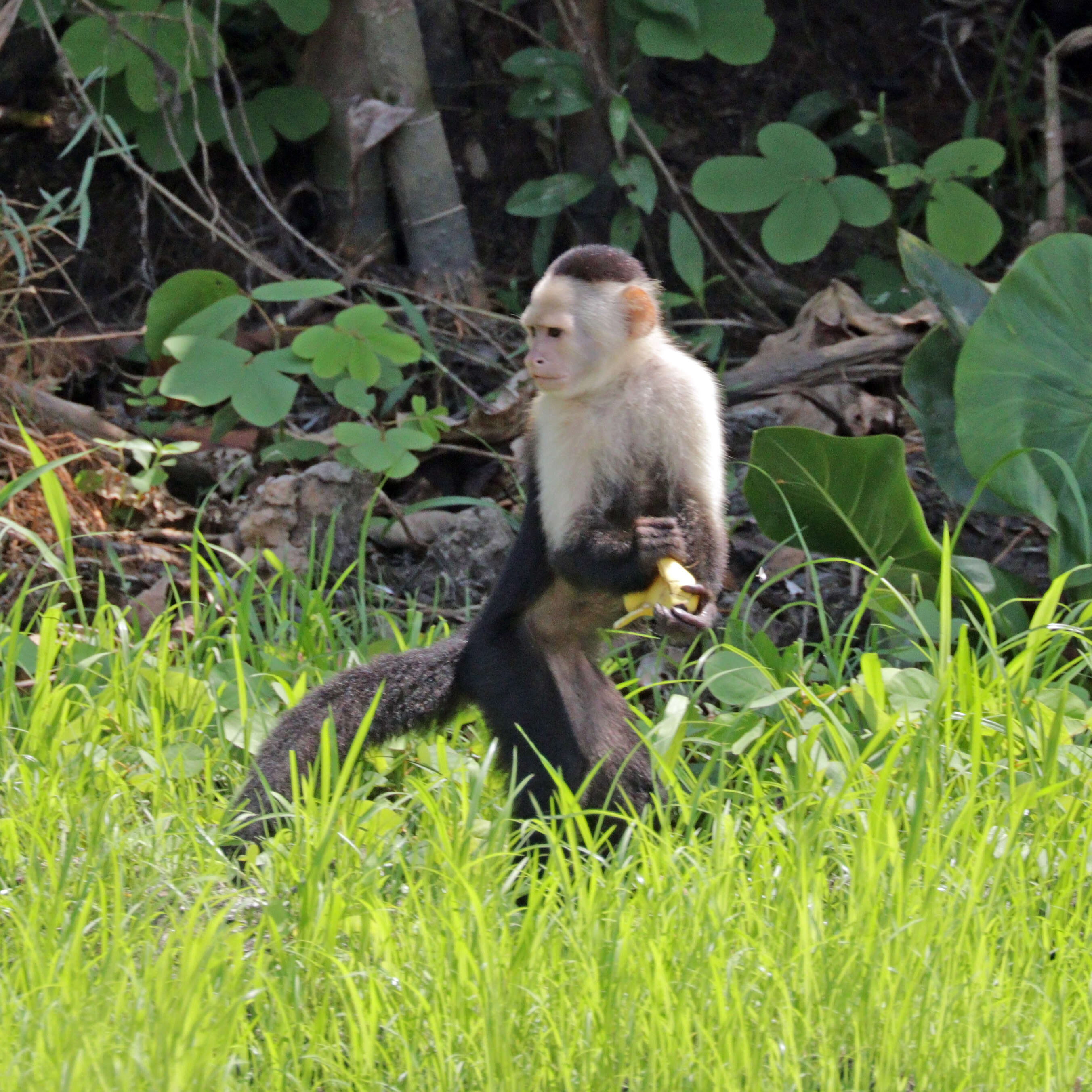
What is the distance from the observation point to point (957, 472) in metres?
3.50

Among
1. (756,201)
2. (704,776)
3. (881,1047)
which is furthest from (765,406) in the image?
(881,1047)

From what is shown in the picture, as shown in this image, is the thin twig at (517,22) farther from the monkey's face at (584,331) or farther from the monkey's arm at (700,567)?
the monkey's arm at (700,567)

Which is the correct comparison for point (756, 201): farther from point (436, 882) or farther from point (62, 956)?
point (62, 956)

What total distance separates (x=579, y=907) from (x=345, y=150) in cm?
339

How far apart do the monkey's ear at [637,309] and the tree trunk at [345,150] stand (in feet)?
7.71

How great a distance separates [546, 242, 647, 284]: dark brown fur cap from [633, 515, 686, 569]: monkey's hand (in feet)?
1.58

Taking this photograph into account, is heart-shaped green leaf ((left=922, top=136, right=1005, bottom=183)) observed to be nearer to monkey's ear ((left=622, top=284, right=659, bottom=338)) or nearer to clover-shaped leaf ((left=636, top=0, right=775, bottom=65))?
clover-shaped leaf ((left=636, top=0, right=775, bottom=65))

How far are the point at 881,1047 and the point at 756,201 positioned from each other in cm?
308

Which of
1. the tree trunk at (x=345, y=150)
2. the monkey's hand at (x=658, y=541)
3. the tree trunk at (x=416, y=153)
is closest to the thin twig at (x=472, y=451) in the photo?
the tree trunk at (x=416, y=153)

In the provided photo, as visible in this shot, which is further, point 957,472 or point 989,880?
point 957,472

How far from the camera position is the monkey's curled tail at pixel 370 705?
8.79ft

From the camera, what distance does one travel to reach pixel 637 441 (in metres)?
2.52

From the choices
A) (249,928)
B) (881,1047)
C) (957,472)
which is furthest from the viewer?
(957,472)

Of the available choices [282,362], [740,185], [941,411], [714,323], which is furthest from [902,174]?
[282,362]
